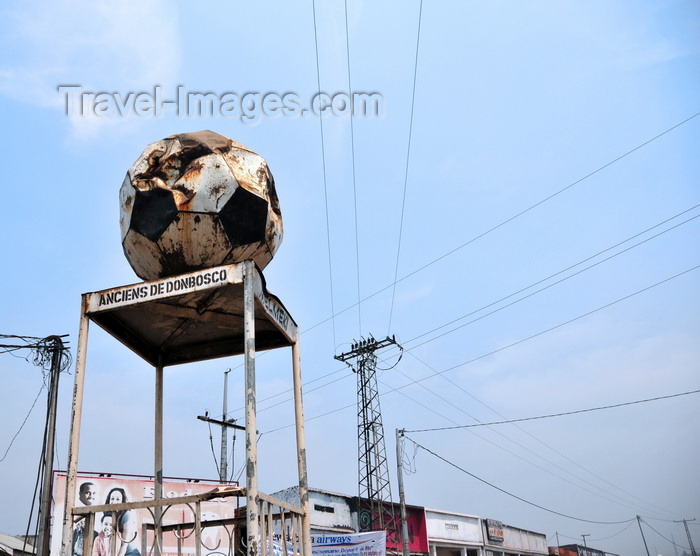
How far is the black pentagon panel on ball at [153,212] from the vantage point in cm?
688

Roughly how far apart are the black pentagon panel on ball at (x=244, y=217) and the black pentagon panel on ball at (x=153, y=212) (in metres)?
0.55

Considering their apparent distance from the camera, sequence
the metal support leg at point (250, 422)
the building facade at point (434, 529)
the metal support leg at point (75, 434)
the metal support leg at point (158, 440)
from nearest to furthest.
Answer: the metal support leg at point (250, 422) → the metal support leg at point (75, 434) → the metal support leg at point (158, 440) → the building facade at point (434, 529)

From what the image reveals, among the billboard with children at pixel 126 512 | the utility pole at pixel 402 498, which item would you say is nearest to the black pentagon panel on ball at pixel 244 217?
the billboard with children at pixel 126 512

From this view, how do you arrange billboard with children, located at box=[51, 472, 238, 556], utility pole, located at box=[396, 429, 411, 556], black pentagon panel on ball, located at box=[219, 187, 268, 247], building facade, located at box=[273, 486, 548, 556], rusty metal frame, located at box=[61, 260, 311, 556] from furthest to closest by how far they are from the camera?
building facade, located at box=[273, 486, 548, 556] < utility pole, located at box=[396, 429, 411, 556] < billboard with children, located at box=[51, 472, 238, 556] < black pentagon panel on ball, located at box=[219, 187, 268, 247] < rusty metal frame, located at box=[61, 260, 311, 556]

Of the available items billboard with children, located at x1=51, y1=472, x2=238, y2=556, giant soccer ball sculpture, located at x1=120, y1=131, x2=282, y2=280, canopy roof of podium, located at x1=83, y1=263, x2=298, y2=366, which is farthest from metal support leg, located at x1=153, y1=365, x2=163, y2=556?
billboard with children, located at x1=51, y1=472, x2=238, y2=556

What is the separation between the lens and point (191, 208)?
6.85 meters

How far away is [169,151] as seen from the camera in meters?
7.24

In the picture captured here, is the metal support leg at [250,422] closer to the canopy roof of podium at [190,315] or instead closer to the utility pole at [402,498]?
the canopy roof of podium at [190,315]

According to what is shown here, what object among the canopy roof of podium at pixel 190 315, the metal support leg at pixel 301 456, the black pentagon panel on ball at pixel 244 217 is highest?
the black pentagon panel on ball at pixel 244 217

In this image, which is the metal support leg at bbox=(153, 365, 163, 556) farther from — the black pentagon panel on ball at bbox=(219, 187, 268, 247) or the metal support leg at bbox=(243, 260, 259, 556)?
the black pentagon panel on ball at bbox=(219, 187, 268, 247)

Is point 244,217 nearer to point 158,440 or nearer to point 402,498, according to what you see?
point 158,440

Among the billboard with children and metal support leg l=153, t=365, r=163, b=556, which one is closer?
metal support leg l=153, t=365, r=163, b=556

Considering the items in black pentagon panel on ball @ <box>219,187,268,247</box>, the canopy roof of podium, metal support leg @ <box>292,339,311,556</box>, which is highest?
black pentagon panel on ball @ <box>219,187,268,247</box>

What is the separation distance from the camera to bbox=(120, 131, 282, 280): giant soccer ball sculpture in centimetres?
690
